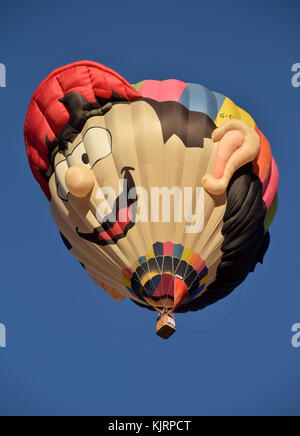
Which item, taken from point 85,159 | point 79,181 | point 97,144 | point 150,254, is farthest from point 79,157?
point 150,254

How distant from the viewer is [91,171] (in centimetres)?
979

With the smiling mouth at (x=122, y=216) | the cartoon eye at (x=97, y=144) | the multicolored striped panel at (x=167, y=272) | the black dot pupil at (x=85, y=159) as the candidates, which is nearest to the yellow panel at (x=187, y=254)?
the multicolored striped panel at (x=167, y=272)

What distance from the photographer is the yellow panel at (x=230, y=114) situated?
10.1 metres

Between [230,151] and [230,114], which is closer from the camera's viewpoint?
[230,151]

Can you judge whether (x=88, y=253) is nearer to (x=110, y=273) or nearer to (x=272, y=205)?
(x=110, y=273)

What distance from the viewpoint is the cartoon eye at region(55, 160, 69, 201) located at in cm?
1005

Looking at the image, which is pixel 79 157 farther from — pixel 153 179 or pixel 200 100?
pixel 200 100

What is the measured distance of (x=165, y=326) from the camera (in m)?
9.52

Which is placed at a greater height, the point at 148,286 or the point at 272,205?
the point at 272,205

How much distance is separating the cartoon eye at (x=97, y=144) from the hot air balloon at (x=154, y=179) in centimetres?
1

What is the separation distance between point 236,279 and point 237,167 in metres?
1.55

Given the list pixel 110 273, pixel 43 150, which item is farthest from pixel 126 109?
pixel 110 273

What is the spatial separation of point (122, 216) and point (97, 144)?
34.1 inches

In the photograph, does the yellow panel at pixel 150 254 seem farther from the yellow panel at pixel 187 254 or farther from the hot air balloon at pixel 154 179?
the yellow panel at pixel 187 254
